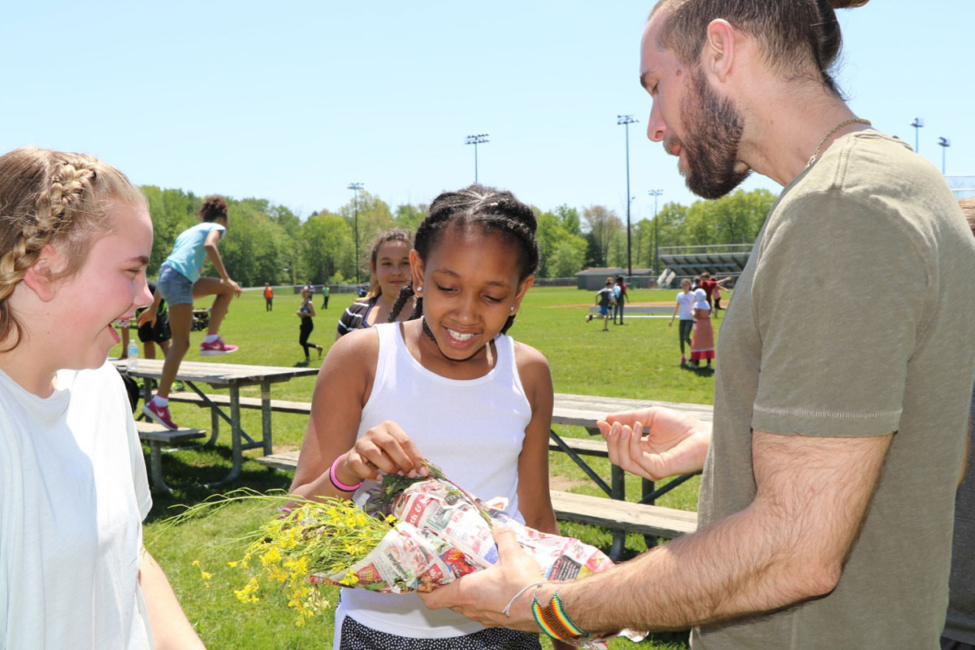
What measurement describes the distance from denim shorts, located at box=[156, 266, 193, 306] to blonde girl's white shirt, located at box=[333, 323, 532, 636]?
23.6ft

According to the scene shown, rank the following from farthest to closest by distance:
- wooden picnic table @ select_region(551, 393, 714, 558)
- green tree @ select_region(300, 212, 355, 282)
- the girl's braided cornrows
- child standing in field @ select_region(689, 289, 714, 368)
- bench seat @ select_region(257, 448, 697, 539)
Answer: green tree @ select_region(300, 212, 355, 282) < child standing in field @ select_region(689, 289, 714, 368) < wooden picnic table @ select_region(551, 393, 714, 558) < bench seat @ select_region(257, 448, 697, 539) < the girl's braided cornrows

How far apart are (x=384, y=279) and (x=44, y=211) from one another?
4824mm

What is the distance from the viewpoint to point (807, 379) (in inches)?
52.9

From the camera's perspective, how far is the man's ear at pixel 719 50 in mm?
1642

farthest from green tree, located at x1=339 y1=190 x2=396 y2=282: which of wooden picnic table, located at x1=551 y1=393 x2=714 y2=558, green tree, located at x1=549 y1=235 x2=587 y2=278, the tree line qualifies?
wooden picnic table, located at x1=551 y1=393 x2=714 y2=558

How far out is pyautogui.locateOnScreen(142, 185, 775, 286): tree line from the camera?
115 meters

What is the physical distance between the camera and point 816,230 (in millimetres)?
1350

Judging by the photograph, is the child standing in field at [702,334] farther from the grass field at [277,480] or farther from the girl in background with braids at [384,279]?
the girl in background with braids at [384,279]

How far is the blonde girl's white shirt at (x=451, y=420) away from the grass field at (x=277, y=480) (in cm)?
73

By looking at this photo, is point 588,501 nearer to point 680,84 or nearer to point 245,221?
point 680,84

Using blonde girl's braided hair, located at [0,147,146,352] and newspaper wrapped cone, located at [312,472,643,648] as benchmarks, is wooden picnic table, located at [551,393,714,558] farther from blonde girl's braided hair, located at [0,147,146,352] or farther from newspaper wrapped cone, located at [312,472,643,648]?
blonde girl's braided hair, located at [0,147,146,352]

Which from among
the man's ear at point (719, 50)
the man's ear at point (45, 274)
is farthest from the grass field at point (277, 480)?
the man's ear at point (719, 50)

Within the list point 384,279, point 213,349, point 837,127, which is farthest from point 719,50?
point 213,349

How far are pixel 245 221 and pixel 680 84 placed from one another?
125 m
